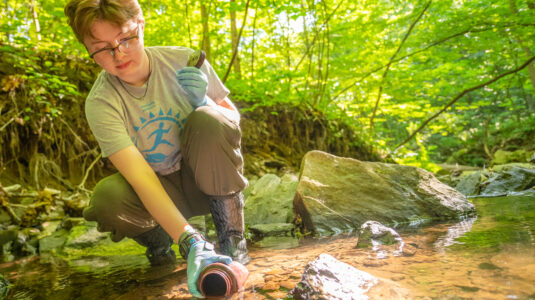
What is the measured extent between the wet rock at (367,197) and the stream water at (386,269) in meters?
0.29

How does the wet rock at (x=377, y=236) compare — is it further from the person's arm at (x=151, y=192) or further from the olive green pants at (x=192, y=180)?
the person's arm at (x=151, y=192)

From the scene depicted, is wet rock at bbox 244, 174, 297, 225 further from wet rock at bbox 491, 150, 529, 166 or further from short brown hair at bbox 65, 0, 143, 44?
wet rock at bbox 491, 150, 529, 166

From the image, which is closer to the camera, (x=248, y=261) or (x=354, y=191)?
(x=248, y=261)

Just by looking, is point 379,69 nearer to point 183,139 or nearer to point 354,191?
point 354,191

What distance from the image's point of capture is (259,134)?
609 centimetres

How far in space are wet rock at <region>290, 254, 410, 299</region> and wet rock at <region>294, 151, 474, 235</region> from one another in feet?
4.17

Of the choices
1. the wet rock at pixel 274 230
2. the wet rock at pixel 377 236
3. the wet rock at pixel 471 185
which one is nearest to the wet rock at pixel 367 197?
the wet rock at pixel 274 230

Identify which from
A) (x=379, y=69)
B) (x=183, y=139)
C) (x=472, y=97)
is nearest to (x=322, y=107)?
(x=379, y=69)

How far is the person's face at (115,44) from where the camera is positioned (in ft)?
4.58

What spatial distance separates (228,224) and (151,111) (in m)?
0.67

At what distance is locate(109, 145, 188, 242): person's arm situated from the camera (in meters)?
1.36

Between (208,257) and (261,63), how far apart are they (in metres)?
5.53

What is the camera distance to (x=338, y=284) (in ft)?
3.27

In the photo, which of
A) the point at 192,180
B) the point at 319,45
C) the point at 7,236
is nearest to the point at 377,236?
the point at 192,180
